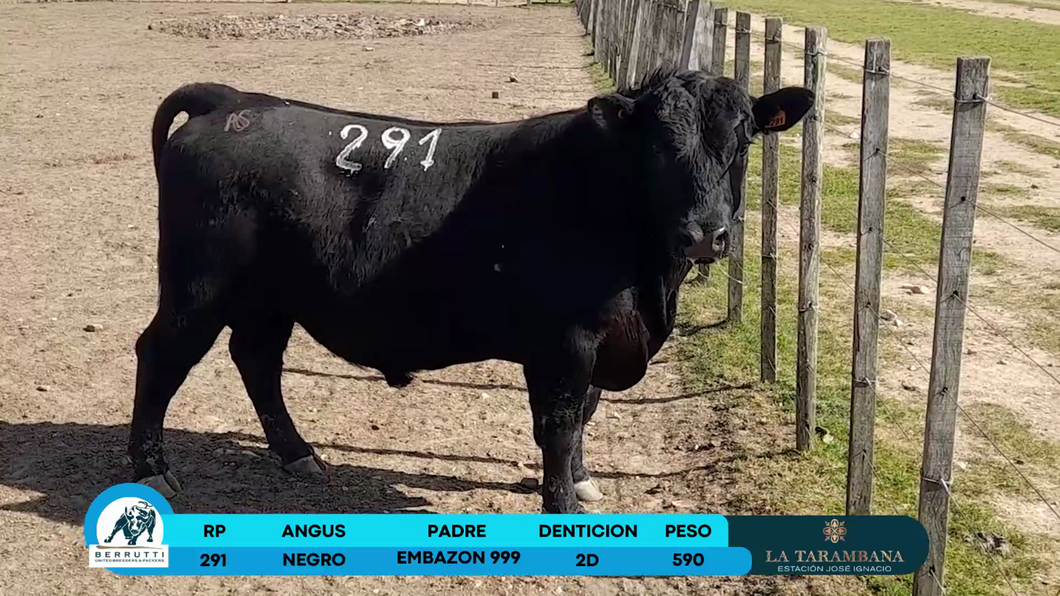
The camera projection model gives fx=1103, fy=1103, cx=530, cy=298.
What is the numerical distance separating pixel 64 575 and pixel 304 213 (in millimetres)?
1820

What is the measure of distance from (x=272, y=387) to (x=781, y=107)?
2.87 metres

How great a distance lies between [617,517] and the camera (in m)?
4.68

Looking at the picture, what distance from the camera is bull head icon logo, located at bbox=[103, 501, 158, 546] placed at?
465 cm

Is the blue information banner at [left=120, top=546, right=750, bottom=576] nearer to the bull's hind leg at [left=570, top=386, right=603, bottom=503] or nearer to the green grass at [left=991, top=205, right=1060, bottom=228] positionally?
the bull's hind leg at [left=570, top=386, right=603, bottom=503]

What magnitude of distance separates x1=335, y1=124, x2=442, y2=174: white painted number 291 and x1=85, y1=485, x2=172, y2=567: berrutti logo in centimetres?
168

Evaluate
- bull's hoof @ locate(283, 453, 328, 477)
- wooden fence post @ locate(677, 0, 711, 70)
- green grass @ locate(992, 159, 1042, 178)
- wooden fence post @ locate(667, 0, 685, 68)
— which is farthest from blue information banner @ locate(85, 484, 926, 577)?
green grass @ locate(992, 159, 1042, 178)

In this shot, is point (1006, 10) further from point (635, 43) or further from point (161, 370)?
point (161, 370)

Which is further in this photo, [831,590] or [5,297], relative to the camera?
[5,297]

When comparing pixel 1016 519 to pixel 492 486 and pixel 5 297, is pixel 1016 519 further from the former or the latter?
pixel 5 297

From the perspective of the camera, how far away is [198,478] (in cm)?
552

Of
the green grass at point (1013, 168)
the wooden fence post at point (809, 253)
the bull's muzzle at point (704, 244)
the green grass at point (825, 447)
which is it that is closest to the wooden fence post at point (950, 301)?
the green grass at point (825, 447)

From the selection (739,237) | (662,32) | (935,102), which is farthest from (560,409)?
(935,102)

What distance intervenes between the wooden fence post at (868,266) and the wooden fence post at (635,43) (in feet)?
34.6

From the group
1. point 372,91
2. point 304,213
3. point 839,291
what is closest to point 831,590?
point 304,213
